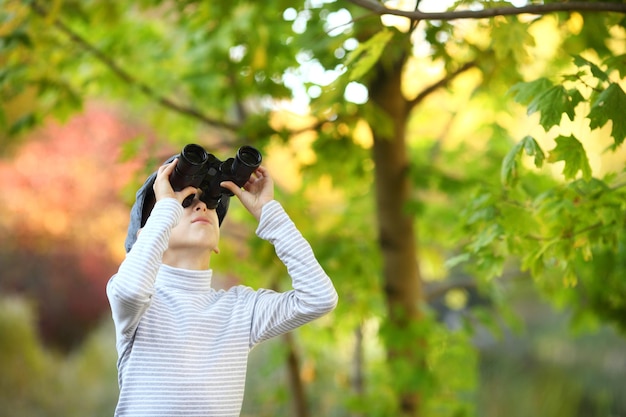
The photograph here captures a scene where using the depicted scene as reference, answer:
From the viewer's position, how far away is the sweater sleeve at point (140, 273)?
146 cm

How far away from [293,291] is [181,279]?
0.25m

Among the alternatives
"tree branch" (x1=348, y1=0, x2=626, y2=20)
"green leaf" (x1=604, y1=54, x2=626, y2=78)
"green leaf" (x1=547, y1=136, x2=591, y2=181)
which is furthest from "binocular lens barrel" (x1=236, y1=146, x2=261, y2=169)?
"green leaf" (x1=604, y1=54, x2=626, y2=78)

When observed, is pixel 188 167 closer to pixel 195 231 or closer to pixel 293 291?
pixel 195 231

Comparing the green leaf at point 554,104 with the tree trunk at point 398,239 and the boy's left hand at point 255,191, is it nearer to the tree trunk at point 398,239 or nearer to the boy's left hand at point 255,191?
the boy's left hand at point 255,191

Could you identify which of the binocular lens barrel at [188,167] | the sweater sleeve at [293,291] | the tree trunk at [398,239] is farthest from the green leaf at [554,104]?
the tree trunk at [398,239]

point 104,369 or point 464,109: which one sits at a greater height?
point 464,109

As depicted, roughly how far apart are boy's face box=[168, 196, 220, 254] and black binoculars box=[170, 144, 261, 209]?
0.02m

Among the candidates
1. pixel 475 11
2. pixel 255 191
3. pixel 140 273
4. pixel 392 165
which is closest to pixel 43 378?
pixel 392 165

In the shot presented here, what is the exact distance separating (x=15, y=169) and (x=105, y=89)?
534 centimetres

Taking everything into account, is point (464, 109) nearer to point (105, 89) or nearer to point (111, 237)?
point (105, 89)

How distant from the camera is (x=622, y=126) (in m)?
1.72

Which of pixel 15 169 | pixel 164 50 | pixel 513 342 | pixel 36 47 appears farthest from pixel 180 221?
pixel 15 169

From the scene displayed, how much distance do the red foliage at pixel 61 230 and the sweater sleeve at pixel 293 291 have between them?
7315mm

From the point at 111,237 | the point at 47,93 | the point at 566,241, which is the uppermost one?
the point at 566,241
